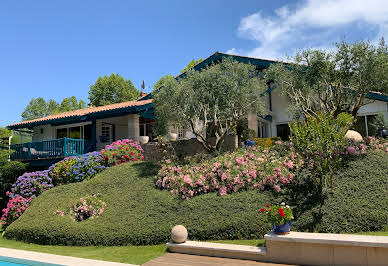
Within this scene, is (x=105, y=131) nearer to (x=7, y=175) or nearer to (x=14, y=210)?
(x=7, y=175)

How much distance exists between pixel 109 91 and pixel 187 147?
34226 mm

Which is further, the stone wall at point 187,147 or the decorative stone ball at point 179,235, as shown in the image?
the stone wall at point 187,147

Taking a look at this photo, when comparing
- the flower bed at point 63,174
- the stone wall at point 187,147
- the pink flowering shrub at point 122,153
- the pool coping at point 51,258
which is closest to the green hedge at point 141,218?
the pool coping at point 51,258

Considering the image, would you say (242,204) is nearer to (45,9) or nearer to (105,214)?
(105,214)

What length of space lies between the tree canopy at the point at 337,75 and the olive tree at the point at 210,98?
185 centimetres

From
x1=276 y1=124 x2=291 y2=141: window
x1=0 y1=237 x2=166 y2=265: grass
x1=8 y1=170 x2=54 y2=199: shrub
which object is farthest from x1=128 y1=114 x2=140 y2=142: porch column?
x1=0 y1=237 x2=166 y2=265: grass

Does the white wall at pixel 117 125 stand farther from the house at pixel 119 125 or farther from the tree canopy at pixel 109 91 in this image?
the tree canopy at pixel 109 91

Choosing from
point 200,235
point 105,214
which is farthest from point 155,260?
point 105,214

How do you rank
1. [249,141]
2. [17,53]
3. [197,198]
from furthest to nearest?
[17,53], [249,141], [197,198]

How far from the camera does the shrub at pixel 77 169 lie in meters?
14.4

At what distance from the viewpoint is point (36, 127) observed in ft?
80.9

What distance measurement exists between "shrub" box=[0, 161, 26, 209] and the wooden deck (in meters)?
14.9

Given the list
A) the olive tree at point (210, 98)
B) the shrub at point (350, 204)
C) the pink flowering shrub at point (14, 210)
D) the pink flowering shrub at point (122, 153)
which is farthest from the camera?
the pink flowering shrub at point (122, 153)

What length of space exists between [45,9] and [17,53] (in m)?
5.89
